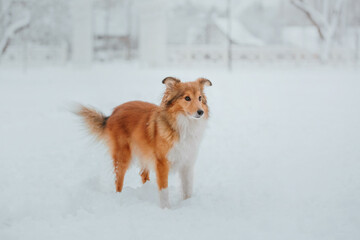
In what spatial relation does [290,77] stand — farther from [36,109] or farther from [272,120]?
→ [36,109]

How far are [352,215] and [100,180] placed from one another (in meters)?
2.44

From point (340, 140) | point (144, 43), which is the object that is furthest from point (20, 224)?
point (144, 43)

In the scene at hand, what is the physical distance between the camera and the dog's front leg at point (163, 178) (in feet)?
9.99

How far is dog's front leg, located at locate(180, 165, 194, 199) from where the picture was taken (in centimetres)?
322

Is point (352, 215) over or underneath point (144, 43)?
underneath

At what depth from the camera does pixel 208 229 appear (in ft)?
8.95

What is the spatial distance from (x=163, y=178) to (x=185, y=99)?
2.33 feet

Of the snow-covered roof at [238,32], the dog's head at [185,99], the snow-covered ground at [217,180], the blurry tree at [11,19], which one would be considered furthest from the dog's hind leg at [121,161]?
the snow-covered roof at [238,32]

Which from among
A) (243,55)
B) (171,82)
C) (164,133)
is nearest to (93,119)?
(164,133)

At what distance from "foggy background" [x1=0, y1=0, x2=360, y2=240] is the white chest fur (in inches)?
10.8

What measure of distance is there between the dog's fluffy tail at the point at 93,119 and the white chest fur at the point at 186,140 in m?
0.96

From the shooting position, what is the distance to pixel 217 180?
12.9 feet

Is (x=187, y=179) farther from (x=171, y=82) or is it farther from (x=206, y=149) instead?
(x=206, y=149)

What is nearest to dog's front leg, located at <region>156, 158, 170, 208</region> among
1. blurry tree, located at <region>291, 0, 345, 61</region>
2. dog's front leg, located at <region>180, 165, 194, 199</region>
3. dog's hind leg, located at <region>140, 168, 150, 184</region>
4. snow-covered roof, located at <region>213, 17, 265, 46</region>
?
dog's front leg, located at <region>180, 165, 194, 199</region>
